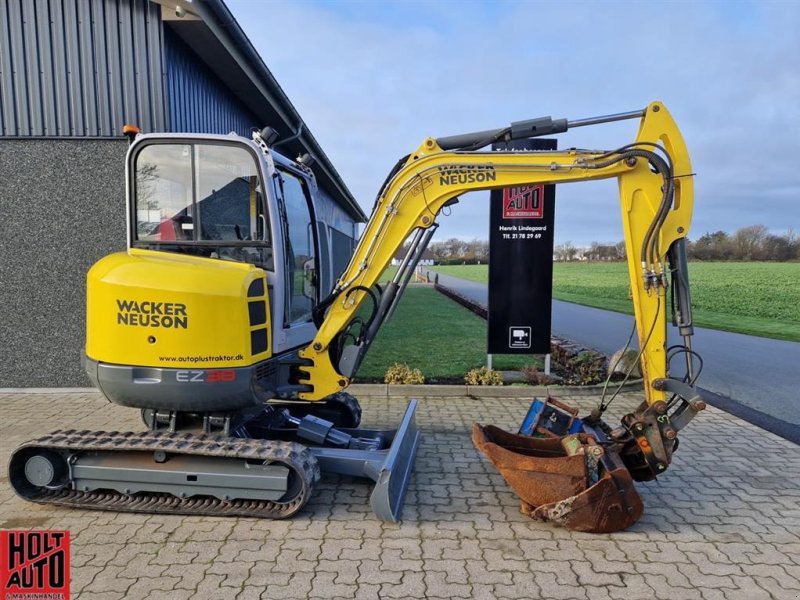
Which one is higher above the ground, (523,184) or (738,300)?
(523,184)

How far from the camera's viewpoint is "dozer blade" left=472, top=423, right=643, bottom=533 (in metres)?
3.72

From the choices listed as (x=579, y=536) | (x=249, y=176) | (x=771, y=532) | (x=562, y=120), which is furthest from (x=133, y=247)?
(x=771, y=532)

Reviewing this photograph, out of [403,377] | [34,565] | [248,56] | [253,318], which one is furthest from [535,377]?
[248,56]

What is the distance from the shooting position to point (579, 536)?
12.5 ft

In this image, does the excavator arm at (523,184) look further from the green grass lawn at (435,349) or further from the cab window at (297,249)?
the green grass lawn at (435,349)

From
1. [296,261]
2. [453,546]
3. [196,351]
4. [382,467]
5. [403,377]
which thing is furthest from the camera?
[403,377]

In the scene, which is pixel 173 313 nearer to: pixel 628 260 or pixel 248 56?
pixel 628 260

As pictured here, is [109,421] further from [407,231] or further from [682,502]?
[682,502]

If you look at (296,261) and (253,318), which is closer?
(253,318)

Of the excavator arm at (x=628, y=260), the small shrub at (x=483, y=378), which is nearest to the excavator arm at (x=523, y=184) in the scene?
the excavator arm at (x=628, y=260)

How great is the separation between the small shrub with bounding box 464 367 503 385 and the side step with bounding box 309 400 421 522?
10.4 feet

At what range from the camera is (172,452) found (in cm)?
399

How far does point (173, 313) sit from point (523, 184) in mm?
2847

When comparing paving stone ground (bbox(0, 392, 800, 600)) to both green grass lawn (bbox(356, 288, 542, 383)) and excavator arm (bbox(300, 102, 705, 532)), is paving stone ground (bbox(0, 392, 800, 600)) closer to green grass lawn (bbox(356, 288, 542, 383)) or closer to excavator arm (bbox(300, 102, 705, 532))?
excavator arm (bbox(300, 102, 705, 532))
